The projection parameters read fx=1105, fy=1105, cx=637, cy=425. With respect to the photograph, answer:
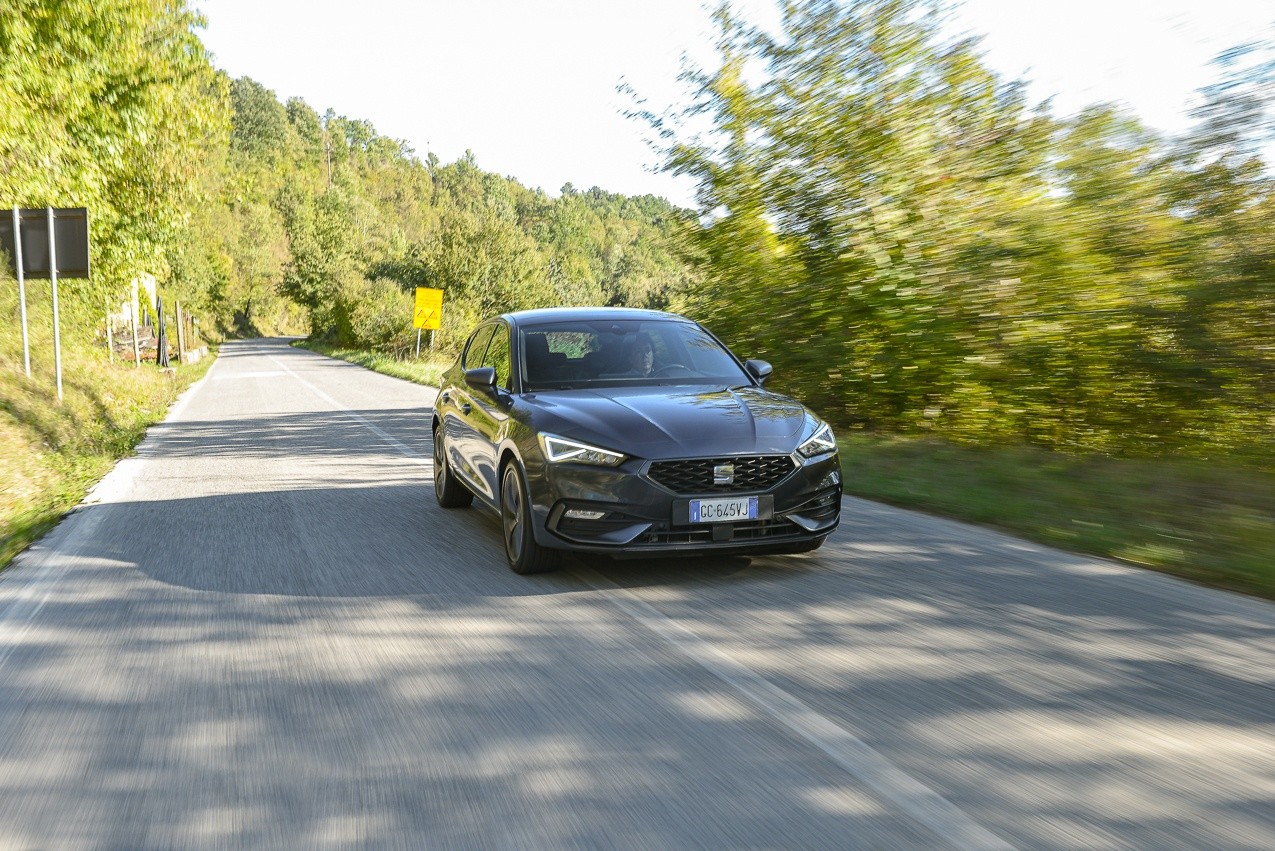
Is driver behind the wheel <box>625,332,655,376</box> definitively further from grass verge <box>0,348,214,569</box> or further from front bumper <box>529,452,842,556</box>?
grass verge <box>0,348,214,569</box>

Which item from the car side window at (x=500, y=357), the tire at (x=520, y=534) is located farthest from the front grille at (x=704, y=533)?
the car side window at (x=500, y=357)

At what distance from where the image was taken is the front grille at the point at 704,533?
233 inches

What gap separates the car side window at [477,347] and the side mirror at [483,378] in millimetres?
807

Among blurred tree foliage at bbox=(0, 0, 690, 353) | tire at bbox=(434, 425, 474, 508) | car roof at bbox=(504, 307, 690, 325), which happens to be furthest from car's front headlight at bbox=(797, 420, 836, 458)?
blurred tree foliage at bbox=(0, 0, 690, 353)

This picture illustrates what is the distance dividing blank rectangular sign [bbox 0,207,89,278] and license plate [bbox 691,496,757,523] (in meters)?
13.5

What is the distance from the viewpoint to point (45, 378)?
18516 mm

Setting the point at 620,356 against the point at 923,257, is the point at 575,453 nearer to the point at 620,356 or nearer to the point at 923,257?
the point at 620,356

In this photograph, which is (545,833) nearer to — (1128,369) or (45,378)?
(1128,369)

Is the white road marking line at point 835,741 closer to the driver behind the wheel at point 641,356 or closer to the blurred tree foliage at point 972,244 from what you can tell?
the driver behind the wheel at point 641,356

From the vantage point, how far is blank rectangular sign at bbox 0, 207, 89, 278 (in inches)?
622

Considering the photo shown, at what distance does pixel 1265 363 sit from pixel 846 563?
4.03 meters

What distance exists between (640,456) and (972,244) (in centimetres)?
705

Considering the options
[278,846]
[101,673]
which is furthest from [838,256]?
[278,846]

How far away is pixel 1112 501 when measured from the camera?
25.7 ft
